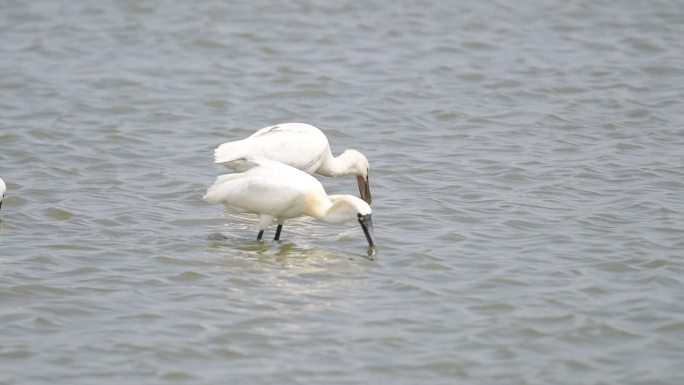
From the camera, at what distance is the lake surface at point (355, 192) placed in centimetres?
743

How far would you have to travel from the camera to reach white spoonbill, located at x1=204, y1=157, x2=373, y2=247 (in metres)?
9.50

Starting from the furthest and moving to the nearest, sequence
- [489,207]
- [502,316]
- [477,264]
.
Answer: [489,207], [477,264], [502,316]

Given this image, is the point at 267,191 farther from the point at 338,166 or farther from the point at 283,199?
the point at 338,166

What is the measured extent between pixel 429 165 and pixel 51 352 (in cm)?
600

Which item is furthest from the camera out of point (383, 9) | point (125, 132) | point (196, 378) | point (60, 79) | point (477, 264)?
point (383, 9)

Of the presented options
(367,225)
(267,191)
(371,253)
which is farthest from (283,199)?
(371,253)

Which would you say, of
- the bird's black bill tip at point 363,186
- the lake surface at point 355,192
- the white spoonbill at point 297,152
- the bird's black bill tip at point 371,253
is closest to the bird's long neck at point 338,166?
the white spoonbill at point 297,152

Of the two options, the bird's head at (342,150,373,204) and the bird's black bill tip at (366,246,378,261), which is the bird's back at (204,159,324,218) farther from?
the bird's head at (342,150,373,204)

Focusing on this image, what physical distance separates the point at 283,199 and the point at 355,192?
2.62 meters

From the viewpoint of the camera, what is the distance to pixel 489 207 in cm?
1097

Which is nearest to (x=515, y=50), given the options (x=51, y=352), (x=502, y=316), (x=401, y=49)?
(x=401, y=49)

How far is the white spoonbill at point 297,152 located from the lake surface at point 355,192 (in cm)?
39

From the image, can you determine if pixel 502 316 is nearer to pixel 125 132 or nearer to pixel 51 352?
pixel 51 352

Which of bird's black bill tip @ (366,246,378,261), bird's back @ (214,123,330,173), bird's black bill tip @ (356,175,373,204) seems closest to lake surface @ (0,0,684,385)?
bird's black bill tip @ (366,246,378,261)
